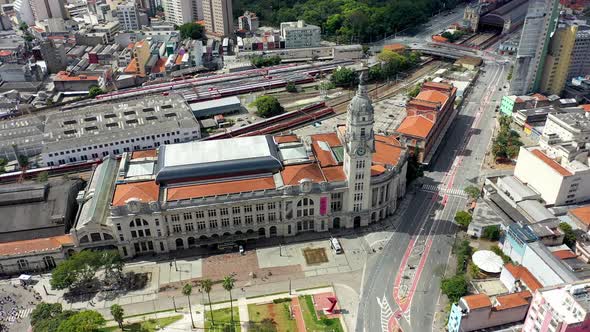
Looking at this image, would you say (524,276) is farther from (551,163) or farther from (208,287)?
(208,287)

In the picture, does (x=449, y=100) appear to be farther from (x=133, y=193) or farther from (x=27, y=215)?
(x=27, y=215)

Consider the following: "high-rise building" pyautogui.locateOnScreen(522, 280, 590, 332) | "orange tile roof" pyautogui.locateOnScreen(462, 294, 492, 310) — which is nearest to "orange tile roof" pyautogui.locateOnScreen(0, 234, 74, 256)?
"orange tile roof" pyautogui.locateOnScreen(462, 294, 492, 310)

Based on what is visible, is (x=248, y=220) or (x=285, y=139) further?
(x=285, y=139)

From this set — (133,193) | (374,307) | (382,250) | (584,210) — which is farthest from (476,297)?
(133,193)

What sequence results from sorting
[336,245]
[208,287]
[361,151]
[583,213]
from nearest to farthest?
[208,287] < [361,151] < [336,245] < [583,213]

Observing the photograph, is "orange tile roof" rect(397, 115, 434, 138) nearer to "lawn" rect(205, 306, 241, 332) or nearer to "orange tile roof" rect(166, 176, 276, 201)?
"orange tile roof" rect(166, 176, 276, 201)

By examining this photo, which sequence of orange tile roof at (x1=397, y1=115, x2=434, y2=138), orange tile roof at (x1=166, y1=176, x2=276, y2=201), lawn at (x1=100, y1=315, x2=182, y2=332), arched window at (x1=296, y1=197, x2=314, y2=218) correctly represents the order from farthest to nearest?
orange tile roof at (x1=397, y1=115, x2=434, y2=138) < arched window at (x1=296, y1=197, x2=314, y2=218) < orange tile roof at (x1=166, y1=176, x2=276, y2=201) < lawn at (x1=100, y1=315, x2=182, y2=332)

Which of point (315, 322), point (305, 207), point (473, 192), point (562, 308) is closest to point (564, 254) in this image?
point (473, 192)
